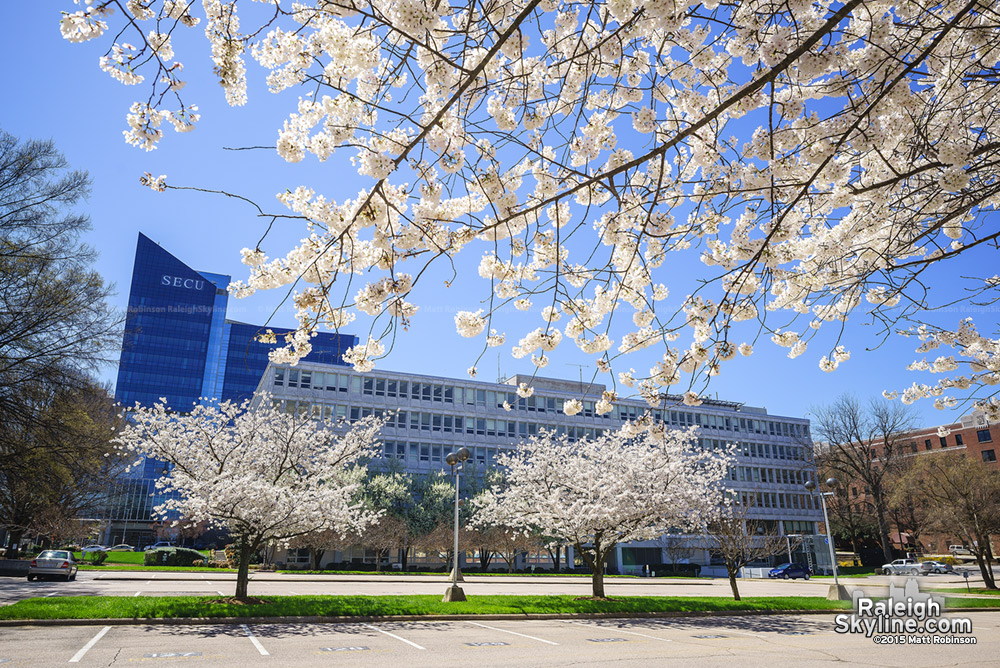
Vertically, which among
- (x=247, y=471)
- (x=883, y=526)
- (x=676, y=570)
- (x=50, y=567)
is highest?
(x=247, y=471)

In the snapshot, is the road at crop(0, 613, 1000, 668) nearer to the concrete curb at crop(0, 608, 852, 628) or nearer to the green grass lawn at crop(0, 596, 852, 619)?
the concrete curb at crop(0, 608, 852, 628)

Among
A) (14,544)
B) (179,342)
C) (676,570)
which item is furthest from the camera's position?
(179,342)

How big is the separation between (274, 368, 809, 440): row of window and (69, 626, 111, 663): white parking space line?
35.8 metres

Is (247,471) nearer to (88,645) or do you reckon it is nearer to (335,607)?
(335,607)

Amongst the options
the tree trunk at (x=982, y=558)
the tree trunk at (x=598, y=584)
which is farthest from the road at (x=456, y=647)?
the tree trunk at (x=982, y=558)

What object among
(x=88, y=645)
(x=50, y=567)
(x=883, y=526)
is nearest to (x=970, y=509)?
(x=883, y=526)

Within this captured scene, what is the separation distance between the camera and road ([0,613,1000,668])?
895 centimetres

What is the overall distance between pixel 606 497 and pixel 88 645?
14.4m

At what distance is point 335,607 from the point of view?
14484 millimetres

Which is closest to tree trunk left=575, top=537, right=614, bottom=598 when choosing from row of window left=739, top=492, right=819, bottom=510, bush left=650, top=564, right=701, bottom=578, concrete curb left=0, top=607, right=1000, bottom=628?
concrete curb left=0, top=607, right=1000, bottom=628

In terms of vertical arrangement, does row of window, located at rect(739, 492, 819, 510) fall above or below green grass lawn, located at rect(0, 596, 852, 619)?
above

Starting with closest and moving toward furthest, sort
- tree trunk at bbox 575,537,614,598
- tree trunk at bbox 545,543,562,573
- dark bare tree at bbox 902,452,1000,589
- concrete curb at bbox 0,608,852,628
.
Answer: concrete curb at bbox 0,608,852,628, tree trunk at bbox 575,537,614,598, dark bare tree at bbox 902,452,1000,589, tree trunk at bbox 545,543,562,573

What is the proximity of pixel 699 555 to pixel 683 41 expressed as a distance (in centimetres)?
6789

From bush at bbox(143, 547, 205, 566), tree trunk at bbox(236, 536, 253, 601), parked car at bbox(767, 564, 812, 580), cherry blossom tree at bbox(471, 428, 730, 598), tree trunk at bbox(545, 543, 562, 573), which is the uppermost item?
cherry blossom tree at bbox(471, 428, 730, 598)
